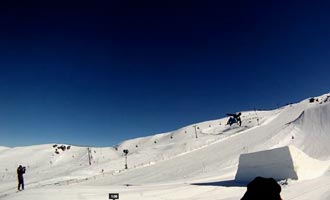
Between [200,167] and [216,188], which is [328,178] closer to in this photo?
[216,188]

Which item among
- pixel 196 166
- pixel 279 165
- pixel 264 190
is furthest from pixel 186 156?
pixel 264 190

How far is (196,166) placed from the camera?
43312mm

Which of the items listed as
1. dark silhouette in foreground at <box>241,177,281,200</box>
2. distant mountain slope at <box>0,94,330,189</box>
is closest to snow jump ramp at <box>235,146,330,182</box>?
→ distant mountain slope at <box>0,94,330,189</box>

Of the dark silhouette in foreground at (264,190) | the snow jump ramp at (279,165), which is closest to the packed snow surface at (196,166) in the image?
the snow jump ramp at (279,165)

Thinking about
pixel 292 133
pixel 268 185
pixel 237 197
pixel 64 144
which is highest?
pixel 64 144

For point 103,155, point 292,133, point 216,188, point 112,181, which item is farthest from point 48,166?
point 216,188

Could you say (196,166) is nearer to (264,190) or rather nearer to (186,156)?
(186,156)

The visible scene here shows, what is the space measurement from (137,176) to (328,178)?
2295 cm

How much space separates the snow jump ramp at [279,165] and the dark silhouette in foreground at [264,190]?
66.9 ft

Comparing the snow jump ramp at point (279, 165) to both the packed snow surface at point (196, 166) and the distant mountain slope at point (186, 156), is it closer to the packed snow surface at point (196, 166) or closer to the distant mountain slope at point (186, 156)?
the packed snow surface at point (196, 166)

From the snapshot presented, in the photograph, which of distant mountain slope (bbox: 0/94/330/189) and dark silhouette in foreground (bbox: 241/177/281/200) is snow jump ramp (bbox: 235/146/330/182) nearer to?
distant mountain slope (bbox: 0/94/330/189)

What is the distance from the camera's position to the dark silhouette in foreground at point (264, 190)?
3182 millimetres

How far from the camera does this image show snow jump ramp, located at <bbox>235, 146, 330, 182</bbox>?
896 inches

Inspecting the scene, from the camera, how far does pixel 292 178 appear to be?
22312 mm
